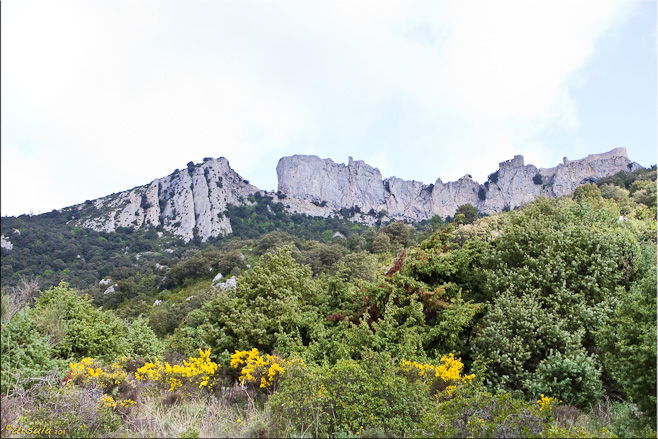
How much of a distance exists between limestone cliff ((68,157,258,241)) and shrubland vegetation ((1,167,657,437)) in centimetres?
6346

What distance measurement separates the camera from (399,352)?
663 centimetres

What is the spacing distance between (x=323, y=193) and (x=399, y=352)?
93.2 m

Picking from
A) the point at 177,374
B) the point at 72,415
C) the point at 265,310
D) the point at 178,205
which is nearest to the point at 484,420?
the point at 72,415

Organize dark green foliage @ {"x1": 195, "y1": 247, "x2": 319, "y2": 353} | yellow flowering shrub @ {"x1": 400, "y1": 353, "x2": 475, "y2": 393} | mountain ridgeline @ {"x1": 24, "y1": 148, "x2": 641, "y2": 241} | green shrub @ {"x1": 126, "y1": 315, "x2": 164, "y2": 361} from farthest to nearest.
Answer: mountain ridgeline @ {"x1": 24, "y1": 148, "x2": 641, "y2": 241}
green shrub @ {"x1": 126, "y1": 315, "x2": 164, "y2": 361}
dark green foliage @ {"x1": 195, "y1": 247, "x2": 319, "y2": 353}
yellow flowering shrub @ {"x1": 400, "y1": 353, "x2": 475, "y2": 393}

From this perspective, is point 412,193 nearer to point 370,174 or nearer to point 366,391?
point 370,174

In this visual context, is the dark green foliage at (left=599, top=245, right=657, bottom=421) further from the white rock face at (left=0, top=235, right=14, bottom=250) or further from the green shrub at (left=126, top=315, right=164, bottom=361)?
the white rock face at (left=0, top=235, right=14, bottom=250)

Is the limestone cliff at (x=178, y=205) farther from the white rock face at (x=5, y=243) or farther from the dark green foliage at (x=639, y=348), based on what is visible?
the dark green foliage at (x=639, y=348)

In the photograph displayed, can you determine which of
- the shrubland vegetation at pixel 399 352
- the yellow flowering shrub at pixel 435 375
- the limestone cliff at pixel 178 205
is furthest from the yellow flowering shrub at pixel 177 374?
the limestone cliff at pixel 178 205

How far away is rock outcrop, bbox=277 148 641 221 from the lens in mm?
88312

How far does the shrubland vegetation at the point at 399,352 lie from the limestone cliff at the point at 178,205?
63456mm

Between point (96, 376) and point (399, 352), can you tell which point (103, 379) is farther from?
point (399, 352)

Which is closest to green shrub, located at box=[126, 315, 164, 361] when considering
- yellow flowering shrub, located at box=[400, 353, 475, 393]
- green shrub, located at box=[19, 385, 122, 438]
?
green shrub, located at box=[19, 385, 122, 438]

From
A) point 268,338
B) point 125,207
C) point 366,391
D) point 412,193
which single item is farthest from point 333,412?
point 412,193

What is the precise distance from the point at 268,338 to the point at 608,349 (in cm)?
626
